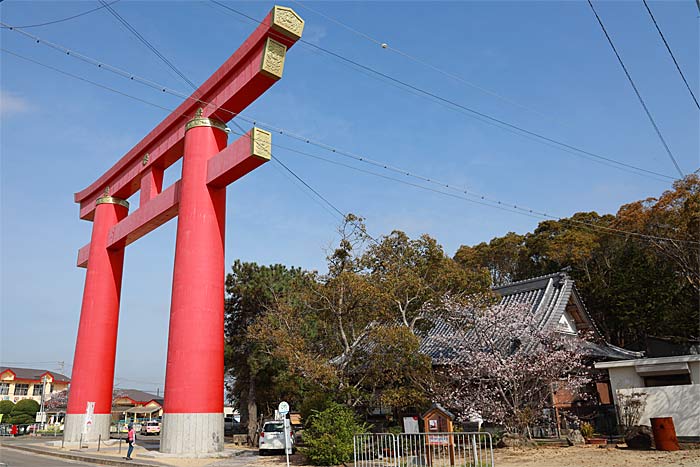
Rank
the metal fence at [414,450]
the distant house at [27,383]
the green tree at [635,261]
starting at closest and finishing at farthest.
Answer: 1. the metal fence at [414,450]
2. the green tree at [635,261]
3. the distant house at [27,383]

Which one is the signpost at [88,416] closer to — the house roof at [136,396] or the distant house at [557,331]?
the distant house at [557,331]

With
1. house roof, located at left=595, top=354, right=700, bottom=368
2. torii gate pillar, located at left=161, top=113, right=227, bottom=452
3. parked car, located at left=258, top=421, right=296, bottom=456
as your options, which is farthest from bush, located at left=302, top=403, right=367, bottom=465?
house roof, located at left=595, top=354, right=700, bottom=368

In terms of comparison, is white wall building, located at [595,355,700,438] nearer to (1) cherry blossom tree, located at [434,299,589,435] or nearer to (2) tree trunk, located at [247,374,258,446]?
(1) cherry blossom tree, located at [434,299,589,435]

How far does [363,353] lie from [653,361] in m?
10.2

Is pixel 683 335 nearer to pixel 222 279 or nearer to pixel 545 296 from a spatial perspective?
pixel 545 296

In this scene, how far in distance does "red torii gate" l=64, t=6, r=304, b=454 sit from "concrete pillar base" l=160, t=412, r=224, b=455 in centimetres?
3

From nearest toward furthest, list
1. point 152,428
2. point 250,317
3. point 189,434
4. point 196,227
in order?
point 189,434, point 196,227, point 250,317, point 152,428

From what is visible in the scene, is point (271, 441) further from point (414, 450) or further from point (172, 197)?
point (172, 197)

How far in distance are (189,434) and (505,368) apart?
10243 millimetres

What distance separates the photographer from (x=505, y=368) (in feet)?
53.3

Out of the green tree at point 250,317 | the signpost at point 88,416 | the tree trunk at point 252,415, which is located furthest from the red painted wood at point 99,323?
the tree trunk at point 252,415

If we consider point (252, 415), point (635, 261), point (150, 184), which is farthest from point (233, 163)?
point (635, 261)

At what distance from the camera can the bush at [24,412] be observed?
49188 millimetres

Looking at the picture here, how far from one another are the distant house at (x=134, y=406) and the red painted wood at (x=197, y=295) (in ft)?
162
